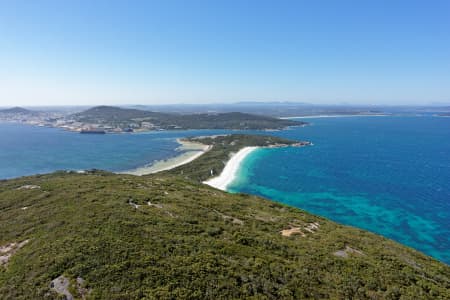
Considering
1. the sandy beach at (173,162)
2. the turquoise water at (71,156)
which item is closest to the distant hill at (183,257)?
the sandy beach at (173,162)

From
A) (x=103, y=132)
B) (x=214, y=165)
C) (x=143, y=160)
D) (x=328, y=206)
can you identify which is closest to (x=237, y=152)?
(x=214, y=165)

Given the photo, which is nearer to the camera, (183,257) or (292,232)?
(183,257)

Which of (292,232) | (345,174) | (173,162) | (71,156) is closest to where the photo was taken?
(292,232)

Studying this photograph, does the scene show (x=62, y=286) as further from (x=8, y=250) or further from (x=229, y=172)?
(x=229, y=172)

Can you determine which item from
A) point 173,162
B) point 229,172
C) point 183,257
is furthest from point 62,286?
point 173,162

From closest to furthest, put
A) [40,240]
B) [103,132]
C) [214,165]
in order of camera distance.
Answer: [40,240]
[214,165]
[103,132]

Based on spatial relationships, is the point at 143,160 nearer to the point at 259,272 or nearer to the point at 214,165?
the point at 214,165

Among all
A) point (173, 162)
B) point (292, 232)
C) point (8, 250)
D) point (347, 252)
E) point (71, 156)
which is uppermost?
point (8, 250)

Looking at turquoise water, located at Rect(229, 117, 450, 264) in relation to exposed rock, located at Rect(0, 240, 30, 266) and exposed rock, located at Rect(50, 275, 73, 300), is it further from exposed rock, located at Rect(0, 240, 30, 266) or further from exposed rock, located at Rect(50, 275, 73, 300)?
exposed rock, located at Rect(0, 240, 30, 266)
